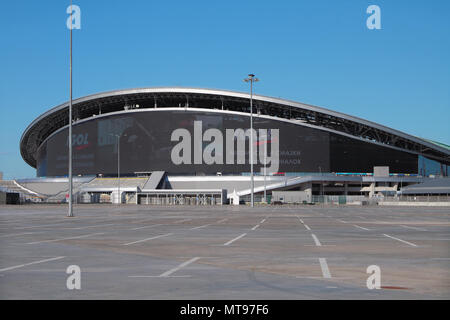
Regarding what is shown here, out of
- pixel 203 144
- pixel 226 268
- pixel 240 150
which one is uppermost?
pixel 203 144

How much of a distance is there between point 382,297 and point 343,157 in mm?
116974

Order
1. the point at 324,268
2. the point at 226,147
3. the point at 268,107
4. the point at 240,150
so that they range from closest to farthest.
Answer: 1. the point at 324,268
2. the point at 240,150
3. the point at 226,147
4. the point at 268,107

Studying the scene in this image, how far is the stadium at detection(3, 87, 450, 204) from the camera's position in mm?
118312

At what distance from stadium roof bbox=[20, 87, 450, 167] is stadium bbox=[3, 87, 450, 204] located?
0.23 metres

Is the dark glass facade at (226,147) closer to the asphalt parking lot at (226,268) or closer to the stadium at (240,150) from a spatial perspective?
the stadium at (240,150)

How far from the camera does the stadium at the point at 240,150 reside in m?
118

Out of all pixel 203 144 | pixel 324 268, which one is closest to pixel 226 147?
pixel 203 144

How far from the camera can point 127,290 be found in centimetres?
773

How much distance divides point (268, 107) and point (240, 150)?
505 inches

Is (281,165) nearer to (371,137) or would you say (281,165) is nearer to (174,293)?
(371,137)

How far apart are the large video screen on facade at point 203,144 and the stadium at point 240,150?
22cm

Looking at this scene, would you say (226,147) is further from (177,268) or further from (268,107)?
(177,268)

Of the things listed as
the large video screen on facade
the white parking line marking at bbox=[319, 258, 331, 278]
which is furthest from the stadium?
the white parking line marking at bbox=[319, 258, 331, 278]

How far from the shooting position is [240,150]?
391 ft
